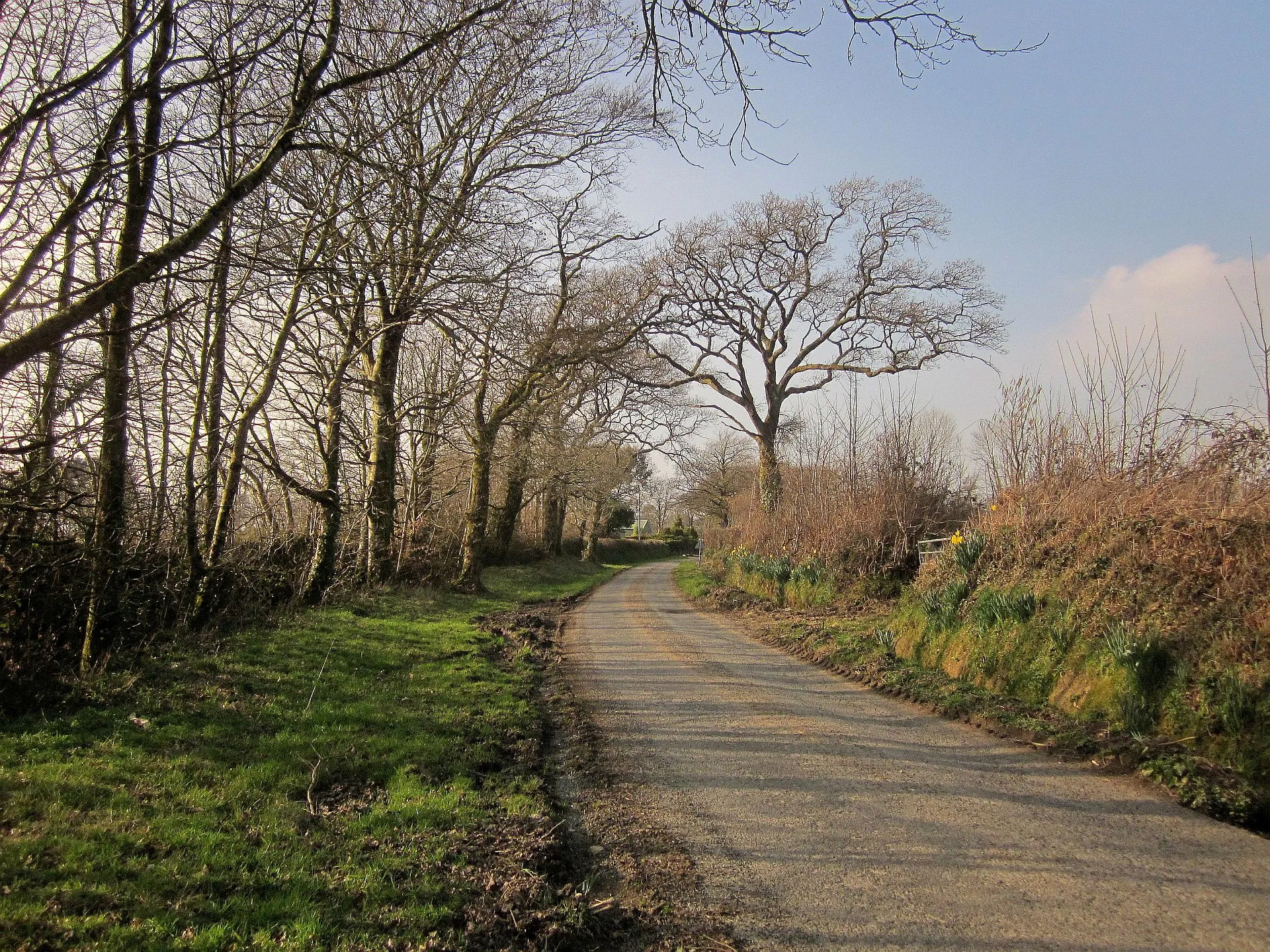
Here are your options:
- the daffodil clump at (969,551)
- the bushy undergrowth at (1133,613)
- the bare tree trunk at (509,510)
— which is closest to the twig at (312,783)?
the bushy undergrowth at (1133,613)

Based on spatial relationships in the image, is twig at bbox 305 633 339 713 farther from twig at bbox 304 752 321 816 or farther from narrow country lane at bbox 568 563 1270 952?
narrow country lane at bbox 568 563 1270 952

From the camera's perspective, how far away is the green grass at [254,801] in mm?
3154

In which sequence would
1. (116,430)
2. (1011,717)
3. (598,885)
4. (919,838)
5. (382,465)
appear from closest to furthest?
1. (598,885)
2. (919,838)
3. (1011,717)
4. (116,430)
5. (382,465)

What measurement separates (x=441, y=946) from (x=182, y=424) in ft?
28.1

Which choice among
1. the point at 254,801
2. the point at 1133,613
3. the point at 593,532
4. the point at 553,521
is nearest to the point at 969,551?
the point at 1133,613

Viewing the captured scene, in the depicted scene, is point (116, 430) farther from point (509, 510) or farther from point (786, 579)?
point (509, 510)

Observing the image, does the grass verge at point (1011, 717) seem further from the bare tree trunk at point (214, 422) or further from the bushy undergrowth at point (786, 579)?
the bare tree trunk at point (214, 422)

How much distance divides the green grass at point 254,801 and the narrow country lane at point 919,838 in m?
1.28

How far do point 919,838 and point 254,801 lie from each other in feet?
13.1

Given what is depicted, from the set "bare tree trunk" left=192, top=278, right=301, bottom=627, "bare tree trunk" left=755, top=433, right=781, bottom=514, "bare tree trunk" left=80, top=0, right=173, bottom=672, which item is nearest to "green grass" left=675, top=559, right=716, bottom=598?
"bare tree trunk" left=755, top=433, right=781, bottom=514

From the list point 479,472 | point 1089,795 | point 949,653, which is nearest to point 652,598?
point 479,472

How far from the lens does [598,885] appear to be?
371 centimetres

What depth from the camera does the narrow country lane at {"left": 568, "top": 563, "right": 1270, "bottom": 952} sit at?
3201 mm

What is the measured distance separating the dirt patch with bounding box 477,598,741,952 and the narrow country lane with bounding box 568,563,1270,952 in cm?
15
